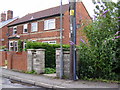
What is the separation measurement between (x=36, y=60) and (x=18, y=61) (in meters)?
2.54

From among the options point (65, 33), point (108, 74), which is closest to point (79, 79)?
point (108, 74)

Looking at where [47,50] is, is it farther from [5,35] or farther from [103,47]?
[5,35]

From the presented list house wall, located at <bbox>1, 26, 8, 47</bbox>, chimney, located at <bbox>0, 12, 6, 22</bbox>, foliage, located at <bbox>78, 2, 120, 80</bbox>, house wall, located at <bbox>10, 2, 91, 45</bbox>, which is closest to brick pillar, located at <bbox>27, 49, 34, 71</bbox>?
foliage, located at <bbox>78, 2, 120, 80</bbox>

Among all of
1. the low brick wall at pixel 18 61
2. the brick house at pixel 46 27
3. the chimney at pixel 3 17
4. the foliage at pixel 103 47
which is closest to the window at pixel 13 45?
the brick house at pixel 46 27

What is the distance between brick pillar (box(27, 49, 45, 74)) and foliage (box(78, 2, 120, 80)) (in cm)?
307

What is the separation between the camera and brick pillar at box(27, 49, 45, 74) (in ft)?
32.7

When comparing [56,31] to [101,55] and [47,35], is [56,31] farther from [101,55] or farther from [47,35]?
[101,55]

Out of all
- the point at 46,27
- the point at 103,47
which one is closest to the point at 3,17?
the point at 46,27

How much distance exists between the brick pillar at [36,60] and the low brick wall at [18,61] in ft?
2.47

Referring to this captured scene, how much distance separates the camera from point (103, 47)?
291 inches

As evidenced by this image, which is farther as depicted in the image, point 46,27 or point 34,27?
point 34,27

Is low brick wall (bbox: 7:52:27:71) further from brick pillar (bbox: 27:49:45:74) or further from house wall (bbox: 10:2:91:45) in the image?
house wall (bbox: 10:2:91:45)

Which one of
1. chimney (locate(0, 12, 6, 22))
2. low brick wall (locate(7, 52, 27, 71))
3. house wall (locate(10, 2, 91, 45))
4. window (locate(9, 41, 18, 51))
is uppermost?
chimney (locate(0, 12, 6, 22))

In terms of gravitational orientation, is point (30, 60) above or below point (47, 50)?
below
